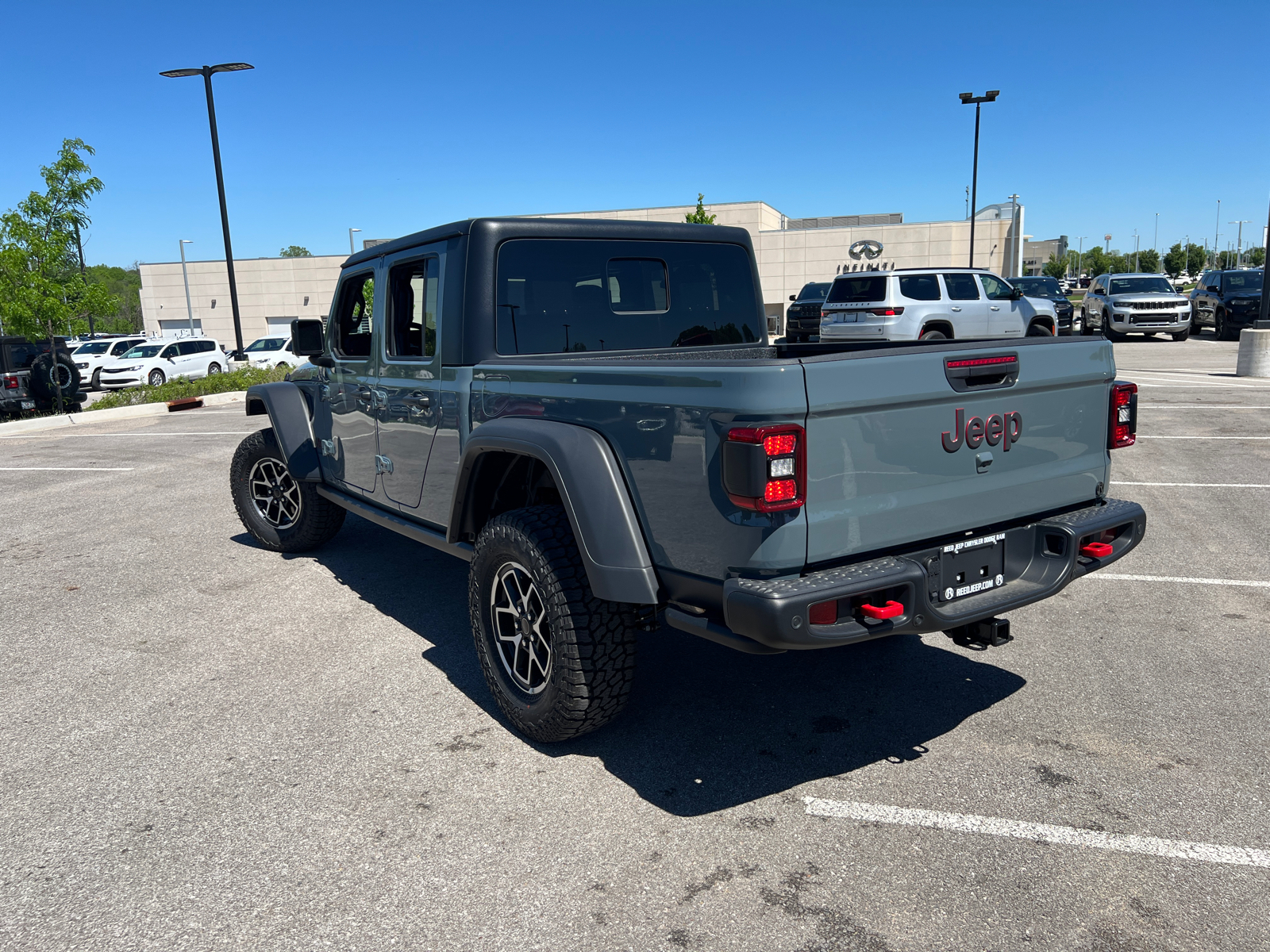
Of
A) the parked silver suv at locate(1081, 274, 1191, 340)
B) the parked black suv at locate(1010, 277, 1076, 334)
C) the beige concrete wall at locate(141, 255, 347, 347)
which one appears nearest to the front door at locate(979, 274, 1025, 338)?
the parked black suv at locate(1010, 277, 1076, 334)

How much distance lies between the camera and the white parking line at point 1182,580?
5309mm

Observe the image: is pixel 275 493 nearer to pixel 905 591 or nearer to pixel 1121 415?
pixel 905 591

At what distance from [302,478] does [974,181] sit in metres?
35.6

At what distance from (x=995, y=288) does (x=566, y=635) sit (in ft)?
57.4

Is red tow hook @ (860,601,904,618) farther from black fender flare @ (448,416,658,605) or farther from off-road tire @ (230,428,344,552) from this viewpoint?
off-road tire @ (230,428,344,552)

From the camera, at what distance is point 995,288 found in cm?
1845

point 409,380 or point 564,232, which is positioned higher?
point 564,232

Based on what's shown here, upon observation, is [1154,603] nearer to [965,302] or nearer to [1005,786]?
[1005,786]

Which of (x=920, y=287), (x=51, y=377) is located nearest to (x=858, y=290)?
(x=920, y=287)

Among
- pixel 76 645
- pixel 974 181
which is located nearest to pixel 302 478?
pixel 76 645

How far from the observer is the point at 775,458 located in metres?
2.71

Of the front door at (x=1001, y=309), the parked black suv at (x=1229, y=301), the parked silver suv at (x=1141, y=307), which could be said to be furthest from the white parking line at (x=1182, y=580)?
the parked black suv at (x=1229, y=301)

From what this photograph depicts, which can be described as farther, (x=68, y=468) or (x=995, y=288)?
(x=995, y=288)

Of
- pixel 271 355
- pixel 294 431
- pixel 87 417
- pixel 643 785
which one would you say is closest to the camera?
Result: pixel 643 785
